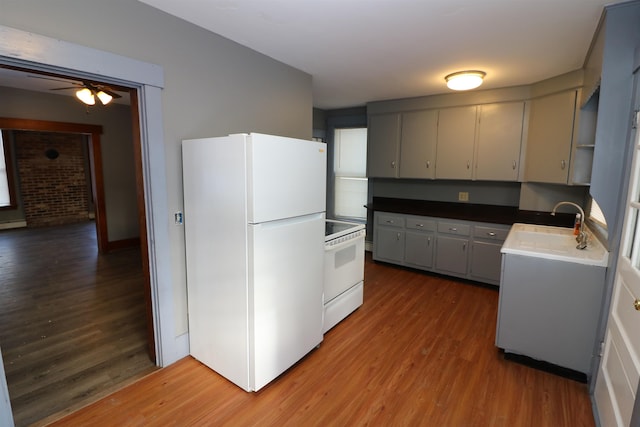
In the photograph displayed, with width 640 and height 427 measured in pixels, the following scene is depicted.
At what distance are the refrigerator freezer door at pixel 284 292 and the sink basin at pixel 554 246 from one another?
1.40 metres

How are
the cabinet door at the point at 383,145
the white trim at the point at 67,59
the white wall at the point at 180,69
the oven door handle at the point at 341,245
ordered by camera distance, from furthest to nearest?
1. the cabinet door at the point at 383,145
2. the oven door handle at the point at 341,245
3. the white wall at the point at 180,69
4. the white trim at the point at 67,59

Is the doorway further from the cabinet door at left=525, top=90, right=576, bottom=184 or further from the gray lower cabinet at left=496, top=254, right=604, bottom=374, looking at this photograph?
the cabinet door at left=525, top=90, right=576, bottom=184

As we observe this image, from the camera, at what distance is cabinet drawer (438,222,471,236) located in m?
3.79

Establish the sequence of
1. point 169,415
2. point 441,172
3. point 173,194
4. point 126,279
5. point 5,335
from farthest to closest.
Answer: point 441,172 < point 126,279 < point 5,335 < point 173,194 < point 169,415

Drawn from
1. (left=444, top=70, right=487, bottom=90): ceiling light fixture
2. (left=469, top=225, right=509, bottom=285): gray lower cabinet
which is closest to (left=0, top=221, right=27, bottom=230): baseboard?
(left=444, top=70, right=487, bottom=90): ceiling light fixture

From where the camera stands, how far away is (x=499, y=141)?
373 centimetres

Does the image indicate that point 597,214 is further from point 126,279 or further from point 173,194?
point 126,279

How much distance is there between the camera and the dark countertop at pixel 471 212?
3521mm

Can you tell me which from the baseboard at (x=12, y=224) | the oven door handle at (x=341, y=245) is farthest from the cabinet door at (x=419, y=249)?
the baseboard at (x=12, y=224)

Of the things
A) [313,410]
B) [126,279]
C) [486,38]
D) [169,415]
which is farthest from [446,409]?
[126,279]

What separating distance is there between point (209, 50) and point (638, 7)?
2.67 meters

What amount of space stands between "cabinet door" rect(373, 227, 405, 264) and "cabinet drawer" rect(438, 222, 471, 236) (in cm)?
53

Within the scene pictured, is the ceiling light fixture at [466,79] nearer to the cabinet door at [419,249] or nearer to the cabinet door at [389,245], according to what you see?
the cabinet door at [419,249]

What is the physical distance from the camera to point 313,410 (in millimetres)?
1868
